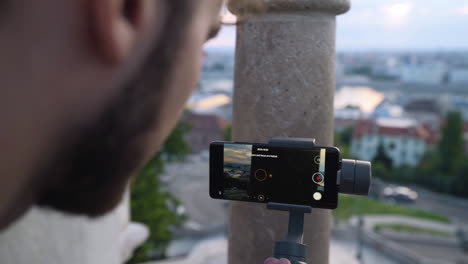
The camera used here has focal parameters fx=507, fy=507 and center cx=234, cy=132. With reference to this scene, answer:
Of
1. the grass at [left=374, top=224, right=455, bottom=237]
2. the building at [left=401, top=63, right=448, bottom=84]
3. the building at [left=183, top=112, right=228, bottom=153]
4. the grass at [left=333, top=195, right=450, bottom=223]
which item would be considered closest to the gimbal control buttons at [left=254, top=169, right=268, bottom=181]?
the grass at [left=374, top=224, right=455, bottom=237]

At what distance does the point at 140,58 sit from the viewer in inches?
18.6

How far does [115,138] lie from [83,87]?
60 millimetres

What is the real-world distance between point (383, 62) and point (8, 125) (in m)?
90.6

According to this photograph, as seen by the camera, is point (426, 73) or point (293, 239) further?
point (426, 73)

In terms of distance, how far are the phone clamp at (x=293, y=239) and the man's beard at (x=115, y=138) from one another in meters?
0.91

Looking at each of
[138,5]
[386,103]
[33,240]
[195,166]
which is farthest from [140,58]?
[386,103]

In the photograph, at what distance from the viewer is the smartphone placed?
1361 mm

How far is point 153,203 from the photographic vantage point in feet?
A: 29.9

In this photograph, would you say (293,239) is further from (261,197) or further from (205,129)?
(205,129)

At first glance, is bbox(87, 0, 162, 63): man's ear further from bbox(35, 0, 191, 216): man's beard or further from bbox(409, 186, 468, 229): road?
bbox(409, 186, 468, 229): road

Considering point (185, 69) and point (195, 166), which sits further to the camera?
point (195, 166)

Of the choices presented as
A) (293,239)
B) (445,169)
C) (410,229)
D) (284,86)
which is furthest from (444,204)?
(293,239)

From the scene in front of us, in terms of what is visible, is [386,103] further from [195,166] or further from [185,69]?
[185,69]

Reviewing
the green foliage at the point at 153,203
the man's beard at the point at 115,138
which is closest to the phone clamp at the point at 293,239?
the man's beard at the point at 115,138
